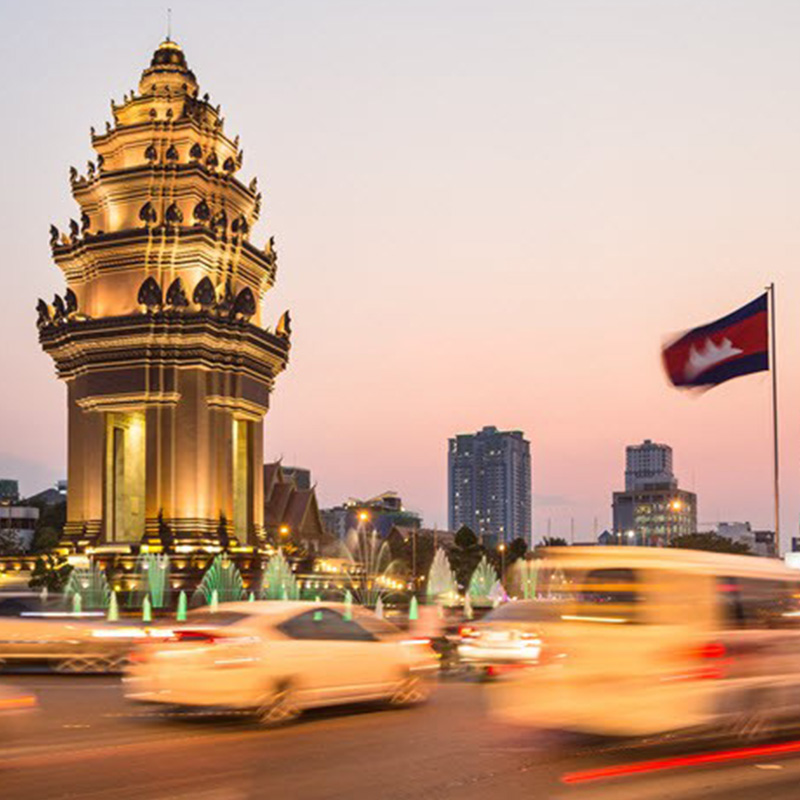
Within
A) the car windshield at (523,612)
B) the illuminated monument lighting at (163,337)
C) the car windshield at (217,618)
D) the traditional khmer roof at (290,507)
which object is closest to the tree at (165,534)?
the illuminated monument lighting at (163,337)

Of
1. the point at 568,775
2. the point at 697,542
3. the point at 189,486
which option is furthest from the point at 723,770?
the point at 697,542

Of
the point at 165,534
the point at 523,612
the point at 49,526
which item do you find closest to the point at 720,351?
the point at 523,612

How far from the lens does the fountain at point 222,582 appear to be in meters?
59.8

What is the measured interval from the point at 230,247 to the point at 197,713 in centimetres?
5507

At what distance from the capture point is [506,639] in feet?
68.4

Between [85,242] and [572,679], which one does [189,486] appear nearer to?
[85,242]

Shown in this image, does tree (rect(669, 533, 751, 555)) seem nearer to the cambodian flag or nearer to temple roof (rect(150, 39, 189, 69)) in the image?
temple roof (rect(150, 39, 189, 69))

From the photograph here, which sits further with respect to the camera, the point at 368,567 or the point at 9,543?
the point at 368,567

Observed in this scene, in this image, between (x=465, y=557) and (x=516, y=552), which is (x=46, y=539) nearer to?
(x=465, y=557)

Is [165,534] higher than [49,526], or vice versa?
[165,534]

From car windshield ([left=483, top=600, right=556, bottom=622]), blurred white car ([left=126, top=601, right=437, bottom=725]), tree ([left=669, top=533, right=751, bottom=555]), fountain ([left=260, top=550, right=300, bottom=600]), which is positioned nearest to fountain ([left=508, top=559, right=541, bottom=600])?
tree ([left=669, top=533, right=751, bottom=555])

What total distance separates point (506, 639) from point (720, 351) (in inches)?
308

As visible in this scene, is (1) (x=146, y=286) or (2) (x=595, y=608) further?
(1) (x=146, y=286)

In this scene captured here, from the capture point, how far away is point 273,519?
107 meters
